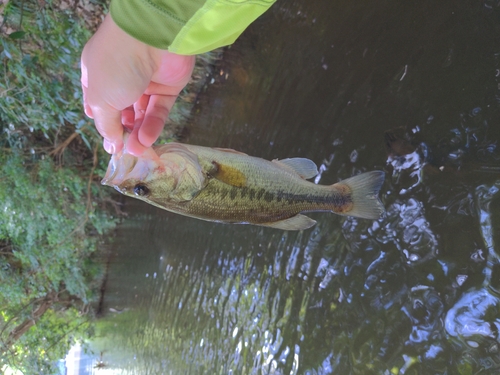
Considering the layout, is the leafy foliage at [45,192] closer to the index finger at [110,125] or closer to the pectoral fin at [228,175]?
the index finger at [110,125]

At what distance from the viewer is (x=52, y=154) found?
6121 millimetres

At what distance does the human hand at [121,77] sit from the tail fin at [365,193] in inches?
40.5

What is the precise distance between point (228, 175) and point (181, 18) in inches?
35.4

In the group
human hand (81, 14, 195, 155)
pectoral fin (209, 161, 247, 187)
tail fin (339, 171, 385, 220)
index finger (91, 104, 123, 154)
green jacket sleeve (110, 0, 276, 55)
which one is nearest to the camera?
green jacket sleeve (110, 0, 276, 55)

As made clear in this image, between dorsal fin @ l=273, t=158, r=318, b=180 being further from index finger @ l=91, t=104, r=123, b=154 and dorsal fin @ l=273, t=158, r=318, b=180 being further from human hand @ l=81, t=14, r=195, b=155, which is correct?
index finger @ l=91, t=104, r=123, b=154

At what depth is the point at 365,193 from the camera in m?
2.18

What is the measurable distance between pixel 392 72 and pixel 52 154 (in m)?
4.99

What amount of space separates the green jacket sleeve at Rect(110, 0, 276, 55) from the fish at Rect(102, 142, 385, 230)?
623mm

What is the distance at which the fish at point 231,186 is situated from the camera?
5.91 feet

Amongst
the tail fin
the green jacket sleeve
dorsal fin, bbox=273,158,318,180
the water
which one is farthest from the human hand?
the water

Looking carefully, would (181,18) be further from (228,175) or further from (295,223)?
(295,223)

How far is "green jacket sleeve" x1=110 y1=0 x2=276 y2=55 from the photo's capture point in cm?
116

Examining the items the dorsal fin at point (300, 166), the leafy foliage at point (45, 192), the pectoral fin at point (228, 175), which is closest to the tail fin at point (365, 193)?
the dorsal fin at point (300, 166)

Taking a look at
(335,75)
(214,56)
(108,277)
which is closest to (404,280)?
(335,75)
